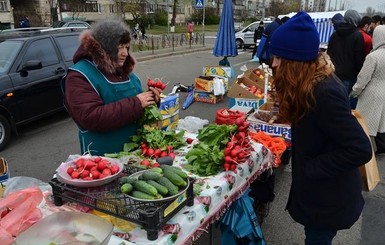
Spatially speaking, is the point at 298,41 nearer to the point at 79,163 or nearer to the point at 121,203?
the point at 121,203

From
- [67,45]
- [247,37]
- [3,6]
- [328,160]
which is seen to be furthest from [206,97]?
[3,6]

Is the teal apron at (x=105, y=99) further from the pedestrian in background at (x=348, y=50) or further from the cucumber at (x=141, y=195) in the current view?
the pedestrian in background at (x=348, y=50)

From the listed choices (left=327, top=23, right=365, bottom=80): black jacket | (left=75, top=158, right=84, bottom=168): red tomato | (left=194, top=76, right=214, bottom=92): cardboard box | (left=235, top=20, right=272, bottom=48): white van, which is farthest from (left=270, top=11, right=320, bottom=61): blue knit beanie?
(left=235, top=20, right=272, bottom=48): white van

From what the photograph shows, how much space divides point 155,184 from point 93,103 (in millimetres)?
872

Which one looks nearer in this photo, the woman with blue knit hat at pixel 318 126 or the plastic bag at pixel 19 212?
the plastic bag at pixel 19 212

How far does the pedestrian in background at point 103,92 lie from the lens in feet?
7.45

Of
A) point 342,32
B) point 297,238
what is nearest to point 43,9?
point 342,32

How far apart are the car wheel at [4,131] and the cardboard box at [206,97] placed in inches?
174

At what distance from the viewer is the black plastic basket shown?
156 cm

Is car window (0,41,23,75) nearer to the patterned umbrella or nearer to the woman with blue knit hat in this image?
the woman with blue knit hat

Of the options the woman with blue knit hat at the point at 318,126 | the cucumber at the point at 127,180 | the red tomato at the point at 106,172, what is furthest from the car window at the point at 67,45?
the woman with blue knit hat at the point at 318,126

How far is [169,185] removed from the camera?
67.2 inches

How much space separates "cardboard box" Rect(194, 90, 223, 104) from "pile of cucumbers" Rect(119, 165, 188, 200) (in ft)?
21.4

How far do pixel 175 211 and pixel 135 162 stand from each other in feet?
1.91
